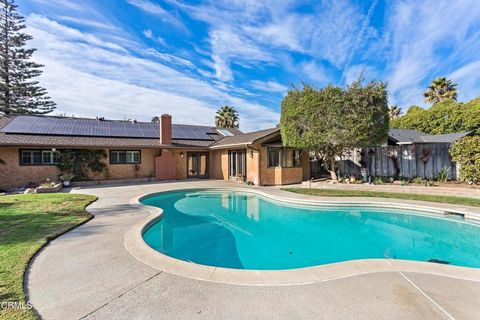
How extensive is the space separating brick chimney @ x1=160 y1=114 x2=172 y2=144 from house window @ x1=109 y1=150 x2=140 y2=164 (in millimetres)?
2097

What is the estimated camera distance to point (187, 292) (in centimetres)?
324

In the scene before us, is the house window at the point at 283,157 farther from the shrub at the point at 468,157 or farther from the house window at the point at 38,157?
the house window at the point at 38,157

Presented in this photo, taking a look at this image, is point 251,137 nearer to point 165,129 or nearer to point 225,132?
point 165,129

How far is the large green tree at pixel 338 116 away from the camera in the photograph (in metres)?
12.1

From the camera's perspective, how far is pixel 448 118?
88.2 feet

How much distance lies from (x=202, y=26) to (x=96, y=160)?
11.2 metres

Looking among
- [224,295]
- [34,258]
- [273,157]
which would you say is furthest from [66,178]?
[224,295]

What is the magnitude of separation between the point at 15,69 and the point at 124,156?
1032 inches

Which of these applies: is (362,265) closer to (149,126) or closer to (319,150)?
(319,150)

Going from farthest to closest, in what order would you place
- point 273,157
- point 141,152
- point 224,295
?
point 141,152, point 273,157, point 224,295

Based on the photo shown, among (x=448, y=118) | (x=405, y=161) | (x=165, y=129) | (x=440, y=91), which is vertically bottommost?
(x=405, y=161)

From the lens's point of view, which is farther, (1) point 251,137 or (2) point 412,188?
(1) point 251,137

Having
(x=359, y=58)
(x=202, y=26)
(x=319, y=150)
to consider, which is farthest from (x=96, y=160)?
(x=359, y=58)

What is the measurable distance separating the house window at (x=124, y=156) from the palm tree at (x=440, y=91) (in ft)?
125
